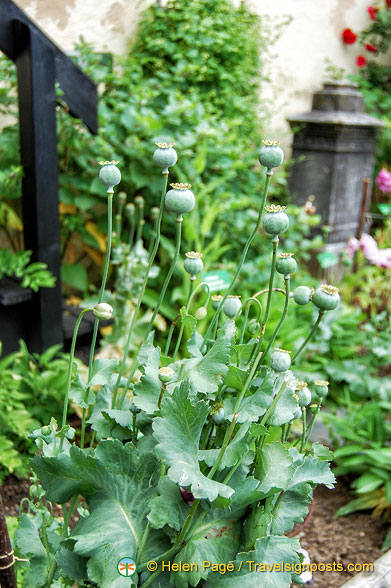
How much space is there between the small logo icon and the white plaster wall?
3.48 m

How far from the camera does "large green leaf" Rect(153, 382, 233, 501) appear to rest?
0.95 metres

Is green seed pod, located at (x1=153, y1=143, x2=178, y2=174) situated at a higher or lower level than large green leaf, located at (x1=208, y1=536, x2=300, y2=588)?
higher

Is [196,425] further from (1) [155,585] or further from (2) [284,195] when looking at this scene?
(2) [284,195]

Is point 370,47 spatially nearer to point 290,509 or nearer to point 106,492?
point 290,509

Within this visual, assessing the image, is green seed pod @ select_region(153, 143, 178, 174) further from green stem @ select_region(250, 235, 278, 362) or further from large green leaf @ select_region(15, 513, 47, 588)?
large green leaf @ select_region(15, 513, 47, 588)

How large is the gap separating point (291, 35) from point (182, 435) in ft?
18.2

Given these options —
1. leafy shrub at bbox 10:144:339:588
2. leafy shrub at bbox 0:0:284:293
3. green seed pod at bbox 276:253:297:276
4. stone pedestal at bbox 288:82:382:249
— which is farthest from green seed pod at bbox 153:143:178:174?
stone pedestal at bbox 288:82:382:249

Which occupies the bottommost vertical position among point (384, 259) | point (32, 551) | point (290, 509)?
point (384, 259)

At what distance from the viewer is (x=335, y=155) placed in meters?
5.17

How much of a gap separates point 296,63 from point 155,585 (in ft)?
18.7

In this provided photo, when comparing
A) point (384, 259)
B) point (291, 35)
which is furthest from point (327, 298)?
point (291, 35)

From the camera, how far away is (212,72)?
13.7 ft

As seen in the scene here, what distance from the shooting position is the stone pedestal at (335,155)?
5.20m

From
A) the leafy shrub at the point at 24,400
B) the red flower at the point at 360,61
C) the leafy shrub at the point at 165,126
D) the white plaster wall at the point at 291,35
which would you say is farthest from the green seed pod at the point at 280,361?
the red flower at the point at 360,61
